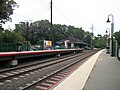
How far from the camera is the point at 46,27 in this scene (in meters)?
125

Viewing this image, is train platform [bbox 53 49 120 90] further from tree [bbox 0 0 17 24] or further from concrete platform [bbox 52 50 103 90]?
tree [bbox 0 0 17 24]

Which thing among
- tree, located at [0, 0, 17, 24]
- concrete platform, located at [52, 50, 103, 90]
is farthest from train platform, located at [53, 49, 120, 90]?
tree, located at [0, 0, 17, 24]

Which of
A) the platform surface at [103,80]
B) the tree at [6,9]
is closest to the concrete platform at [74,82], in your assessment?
the platform surface at [103,80]

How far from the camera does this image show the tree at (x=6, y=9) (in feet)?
167

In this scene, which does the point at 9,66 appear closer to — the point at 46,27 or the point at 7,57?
the point at 7,57

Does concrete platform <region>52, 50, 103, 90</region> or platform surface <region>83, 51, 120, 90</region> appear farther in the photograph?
platform surface <region>83, 51, 120, 90</region>

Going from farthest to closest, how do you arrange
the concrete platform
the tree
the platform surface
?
the tree < the platform surface < the concrete platform

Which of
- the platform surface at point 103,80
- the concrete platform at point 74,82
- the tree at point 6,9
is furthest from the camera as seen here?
the tree at point 6,9

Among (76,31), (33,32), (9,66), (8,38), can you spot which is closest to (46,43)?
(8,38)

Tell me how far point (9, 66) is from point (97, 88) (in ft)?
42.1

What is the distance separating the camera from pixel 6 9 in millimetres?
51688

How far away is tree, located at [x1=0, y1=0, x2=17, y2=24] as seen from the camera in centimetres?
5101

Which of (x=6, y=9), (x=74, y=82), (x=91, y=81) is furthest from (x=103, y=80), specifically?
(x=6, y=9)

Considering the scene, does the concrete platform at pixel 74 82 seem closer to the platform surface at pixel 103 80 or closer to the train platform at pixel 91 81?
the train platform at pixel 91 81
